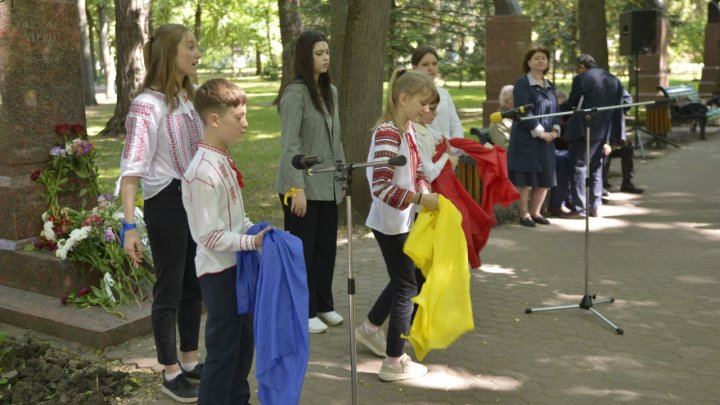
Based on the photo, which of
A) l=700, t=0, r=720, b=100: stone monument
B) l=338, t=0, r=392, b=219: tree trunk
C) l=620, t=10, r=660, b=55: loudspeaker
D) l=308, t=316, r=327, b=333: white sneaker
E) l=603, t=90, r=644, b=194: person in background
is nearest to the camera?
l=308, t=316, r=327, b=333: white sneaker

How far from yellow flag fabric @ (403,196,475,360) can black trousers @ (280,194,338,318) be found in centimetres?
125

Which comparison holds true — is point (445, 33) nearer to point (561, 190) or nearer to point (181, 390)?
point (561, 190)

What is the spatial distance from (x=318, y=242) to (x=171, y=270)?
1627 millimetres

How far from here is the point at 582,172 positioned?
9.78 metres

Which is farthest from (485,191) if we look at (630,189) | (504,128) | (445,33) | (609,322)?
(445,33)

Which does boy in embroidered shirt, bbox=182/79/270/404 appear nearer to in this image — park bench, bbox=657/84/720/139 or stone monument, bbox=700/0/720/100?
park bench, bbox=657/84/720/139

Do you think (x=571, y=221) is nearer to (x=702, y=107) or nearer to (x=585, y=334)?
(x=585, y=334)

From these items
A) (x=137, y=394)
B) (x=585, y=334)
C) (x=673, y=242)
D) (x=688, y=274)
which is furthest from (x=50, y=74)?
(x=673, y=242)

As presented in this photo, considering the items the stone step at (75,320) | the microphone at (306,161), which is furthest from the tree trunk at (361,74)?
the microphone at (306,161)

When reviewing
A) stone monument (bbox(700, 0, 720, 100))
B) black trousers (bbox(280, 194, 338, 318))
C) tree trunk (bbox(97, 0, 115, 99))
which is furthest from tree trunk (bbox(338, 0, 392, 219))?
tree trunk (bbox(97, 0, 115, 99))

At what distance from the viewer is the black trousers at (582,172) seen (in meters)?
9.77

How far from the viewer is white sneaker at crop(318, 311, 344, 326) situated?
5.88 metres

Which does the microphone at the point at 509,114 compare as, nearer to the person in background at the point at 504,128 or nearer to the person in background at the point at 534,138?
the person in background at the point at 534,138

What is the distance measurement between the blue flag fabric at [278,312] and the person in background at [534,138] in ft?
19.2
